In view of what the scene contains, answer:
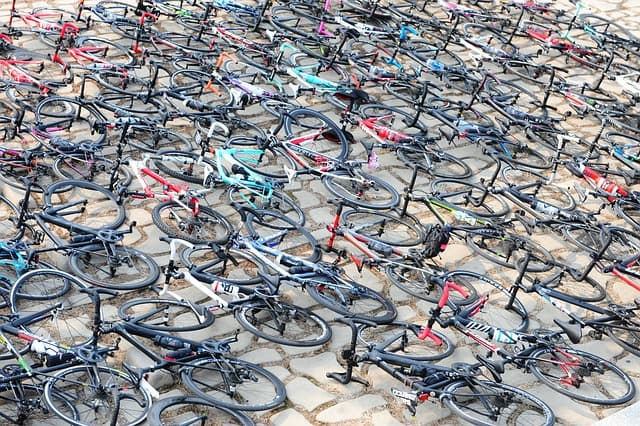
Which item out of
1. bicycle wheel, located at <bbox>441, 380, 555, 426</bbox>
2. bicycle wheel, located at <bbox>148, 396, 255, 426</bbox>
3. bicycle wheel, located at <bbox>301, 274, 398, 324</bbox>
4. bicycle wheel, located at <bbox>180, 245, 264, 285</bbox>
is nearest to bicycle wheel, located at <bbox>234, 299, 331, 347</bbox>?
bicycle wheel, located at <bbox>301, 274, 398, 324</bbox>

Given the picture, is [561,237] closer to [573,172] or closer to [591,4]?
[573,172]

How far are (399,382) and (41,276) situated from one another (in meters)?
3.51

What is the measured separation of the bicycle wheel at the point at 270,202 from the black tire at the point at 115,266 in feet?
5.17

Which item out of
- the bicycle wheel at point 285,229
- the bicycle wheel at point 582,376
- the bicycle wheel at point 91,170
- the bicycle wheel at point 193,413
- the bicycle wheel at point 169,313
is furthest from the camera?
the bicycle wheel at point 91,170

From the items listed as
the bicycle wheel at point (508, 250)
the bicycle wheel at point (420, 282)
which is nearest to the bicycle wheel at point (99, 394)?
→ the bicycle wheel at point (420, 282)

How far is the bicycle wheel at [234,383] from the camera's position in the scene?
316 inches

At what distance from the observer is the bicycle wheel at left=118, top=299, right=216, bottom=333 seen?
8.67 metres

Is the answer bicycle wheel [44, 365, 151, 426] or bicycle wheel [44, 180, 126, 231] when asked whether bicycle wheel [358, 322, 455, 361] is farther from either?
bicycle wheel [44, 180, 126, 231]

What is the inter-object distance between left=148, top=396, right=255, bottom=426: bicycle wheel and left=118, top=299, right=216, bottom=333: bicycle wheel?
882 mm

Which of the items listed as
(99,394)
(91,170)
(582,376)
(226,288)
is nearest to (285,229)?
(226,288)

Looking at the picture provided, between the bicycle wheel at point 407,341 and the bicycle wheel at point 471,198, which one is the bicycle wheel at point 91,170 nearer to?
the bicycle wheel at point 407,341

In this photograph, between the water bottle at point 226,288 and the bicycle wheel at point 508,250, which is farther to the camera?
the bicycle wheel at point 508,250

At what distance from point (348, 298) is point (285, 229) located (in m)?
1.20

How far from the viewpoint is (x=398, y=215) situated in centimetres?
1134
